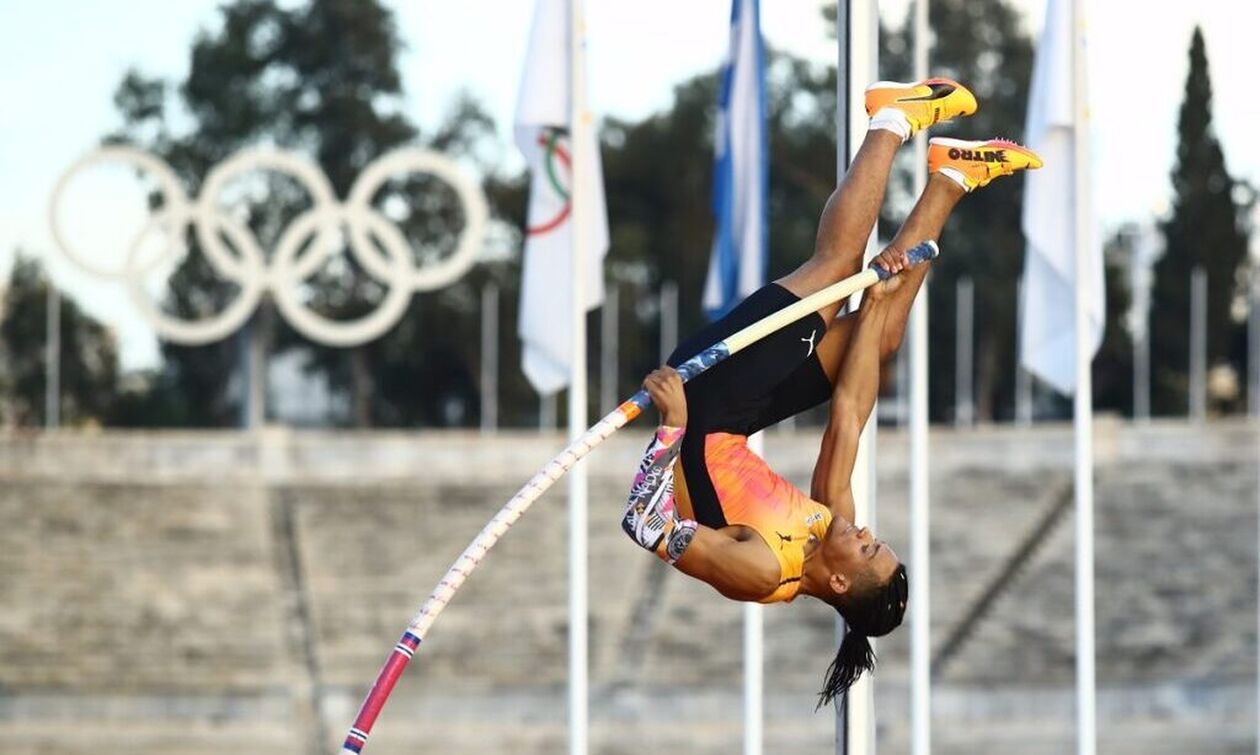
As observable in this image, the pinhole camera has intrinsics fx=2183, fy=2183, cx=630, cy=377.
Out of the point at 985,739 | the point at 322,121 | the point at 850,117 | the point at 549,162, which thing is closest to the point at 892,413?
the point at 322,121

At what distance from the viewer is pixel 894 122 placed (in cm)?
891

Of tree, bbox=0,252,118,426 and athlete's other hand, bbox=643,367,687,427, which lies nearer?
athlete's other hand, bbox=643,367,687,427

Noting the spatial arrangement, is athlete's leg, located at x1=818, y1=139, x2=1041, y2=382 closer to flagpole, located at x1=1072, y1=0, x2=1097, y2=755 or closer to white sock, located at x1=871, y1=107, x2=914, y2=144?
white sock, located at x1=871, y1=107, x2=914, y2=144

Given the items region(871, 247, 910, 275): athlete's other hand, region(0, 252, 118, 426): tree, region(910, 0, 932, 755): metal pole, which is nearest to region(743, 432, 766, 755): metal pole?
region(910, 0, 932, 755): metal pole

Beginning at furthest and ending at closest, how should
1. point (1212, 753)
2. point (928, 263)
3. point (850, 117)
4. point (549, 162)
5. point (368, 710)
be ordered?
point (1212, 753)
point (549, 162)
point (850, 117)
point (928, 263)
point (368, 710)

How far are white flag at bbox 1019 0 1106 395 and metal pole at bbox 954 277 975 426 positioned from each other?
3535cm

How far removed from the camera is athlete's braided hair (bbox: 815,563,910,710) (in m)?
8.65

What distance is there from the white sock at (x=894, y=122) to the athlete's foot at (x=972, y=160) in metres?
0.18

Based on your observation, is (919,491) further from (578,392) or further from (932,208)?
(932,208)

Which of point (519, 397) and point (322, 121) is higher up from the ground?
point (322, 121)

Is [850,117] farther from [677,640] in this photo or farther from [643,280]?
[643,280]

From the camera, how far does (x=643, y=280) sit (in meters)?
54.3

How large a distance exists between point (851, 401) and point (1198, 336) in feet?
128

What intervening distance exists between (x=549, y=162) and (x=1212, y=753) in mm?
18298
